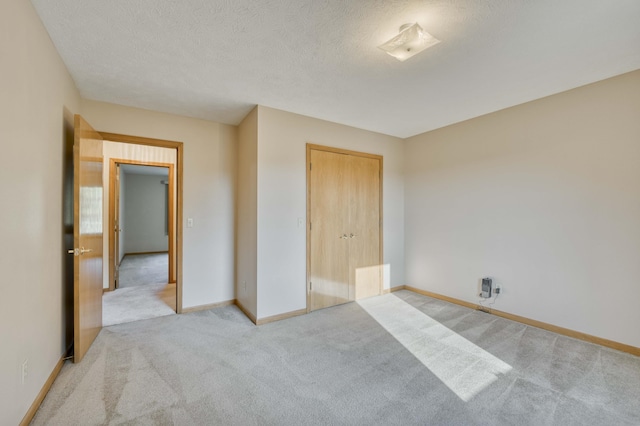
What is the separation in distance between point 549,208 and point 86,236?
4576 mm

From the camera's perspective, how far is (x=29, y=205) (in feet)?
5.42

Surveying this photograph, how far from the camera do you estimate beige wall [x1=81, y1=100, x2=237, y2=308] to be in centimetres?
341

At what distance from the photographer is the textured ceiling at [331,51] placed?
65.1 inches

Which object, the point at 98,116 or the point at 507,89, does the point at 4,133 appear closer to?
the point at 98,116

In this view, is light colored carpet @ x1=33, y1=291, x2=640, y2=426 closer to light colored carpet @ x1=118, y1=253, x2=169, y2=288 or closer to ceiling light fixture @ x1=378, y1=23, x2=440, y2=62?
light colored carpet @ x1=118, y1=253, x2=169, y2=288

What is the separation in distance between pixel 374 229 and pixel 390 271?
77 centimetres

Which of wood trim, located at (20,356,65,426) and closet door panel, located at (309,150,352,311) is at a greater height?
closet door panel, located at (309,150,352,311)

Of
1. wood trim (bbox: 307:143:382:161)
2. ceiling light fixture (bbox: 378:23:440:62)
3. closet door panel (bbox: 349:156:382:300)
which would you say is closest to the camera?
ceiling light fixture (bbox: 378:23:440:62)

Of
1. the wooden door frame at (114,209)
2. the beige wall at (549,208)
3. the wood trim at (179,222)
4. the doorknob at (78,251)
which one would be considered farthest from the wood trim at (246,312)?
the beige wall at (549,208)

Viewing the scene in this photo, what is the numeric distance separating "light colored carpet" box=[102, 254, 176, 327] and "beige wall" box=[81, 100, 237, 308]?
529mm

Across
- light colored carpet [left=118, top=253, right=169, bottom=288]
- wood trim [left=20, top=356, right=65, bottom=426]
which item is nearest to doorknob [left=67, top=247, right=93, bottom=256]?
wood trim [left=20, top=356, right=65, bottom=426]

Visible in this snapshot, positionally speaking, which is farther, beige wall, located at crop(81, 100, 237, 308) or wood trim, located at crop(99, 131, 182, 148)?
beige wall, located at crop(81, 100, 237, 308)

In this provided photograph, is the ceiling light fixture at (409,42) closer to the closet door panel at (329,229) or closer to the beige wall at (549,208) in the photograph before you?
the closet door panel at (329,229)

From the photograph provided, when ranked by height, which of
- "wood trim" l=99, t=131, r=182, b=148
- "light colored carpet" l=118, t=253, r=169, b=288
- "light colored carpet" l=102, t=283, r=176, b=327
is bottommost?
"light colored carpet" l=118, t=253, r=169, b=288
